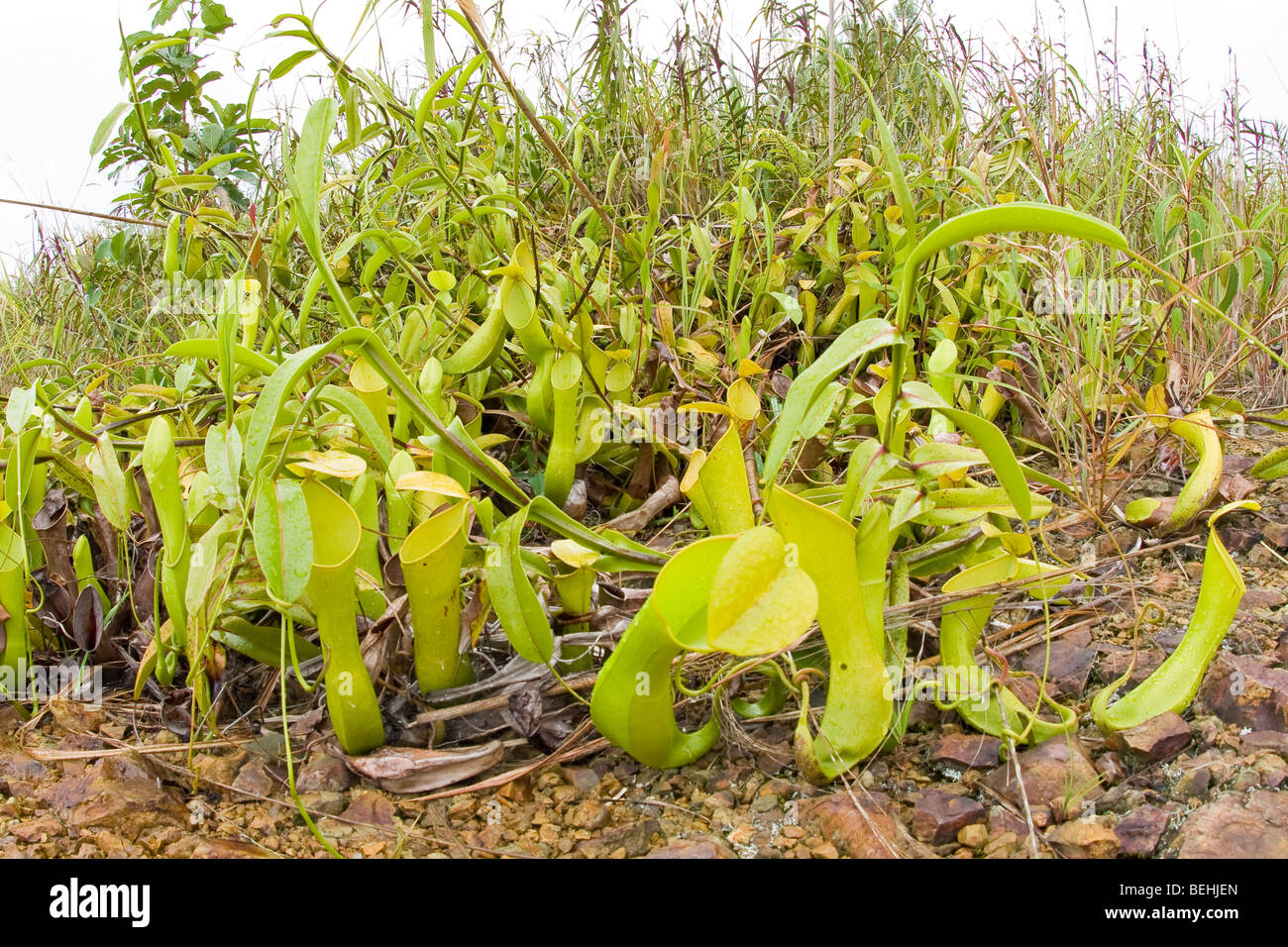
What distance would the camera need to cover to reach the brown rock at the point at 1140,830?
2.44ft

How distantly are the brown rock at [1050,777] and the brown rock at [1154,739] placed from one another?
0.04 m

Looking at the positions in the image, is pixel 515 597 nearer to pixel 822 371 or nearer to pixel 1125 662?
pixel 822 371

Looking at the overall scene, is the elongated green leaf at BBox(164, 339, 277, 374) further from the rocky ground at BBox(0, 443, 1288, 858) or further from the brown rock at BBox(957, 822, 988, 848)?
the brown rock at BBox(957, 822, 988, 848)

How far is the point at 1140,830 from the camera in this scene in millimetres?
754

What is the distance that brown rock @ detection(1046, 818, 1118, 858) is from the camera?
2.44 feet

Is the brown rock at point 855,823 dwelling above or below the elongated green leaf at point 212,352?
below

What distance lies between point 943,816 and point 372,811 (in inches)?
21.6

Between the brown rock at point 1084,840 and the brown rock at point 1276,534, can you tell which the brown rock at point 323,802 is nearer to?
the brown rock at point 1084,840

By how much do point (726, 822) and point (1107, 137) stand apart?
250 cm

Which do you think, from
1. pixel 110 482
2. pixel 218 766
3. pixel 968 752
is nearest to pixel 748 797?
pixel 968 752

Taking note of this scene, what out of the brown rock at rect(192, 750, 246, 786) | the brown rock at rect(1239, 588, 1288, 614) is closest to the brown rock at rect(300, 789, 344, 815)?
the brown rock at rect(192, 750, 246, 786)

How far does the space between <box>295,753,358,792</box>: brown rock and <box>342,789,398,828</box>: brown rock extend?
31 mm

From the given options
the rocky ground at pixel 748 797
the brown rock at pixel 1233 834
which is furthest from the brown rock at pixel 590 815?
the brown rock at pixel 1233 834

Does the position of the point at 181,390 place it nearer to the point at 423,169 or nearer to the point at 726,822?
the point at 423,169
